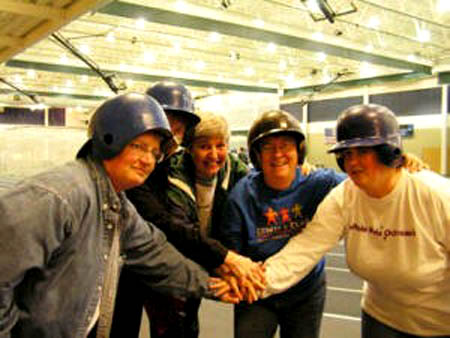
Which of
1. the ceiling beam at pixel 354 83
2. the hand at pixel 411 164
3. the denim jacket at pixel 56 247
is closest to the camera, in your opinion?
the denim jacket at pixel 56 247

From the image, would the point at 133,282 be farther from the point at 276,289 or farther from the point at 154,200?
the point at 276,289

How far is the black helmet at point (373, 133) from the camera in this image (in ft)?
5.58

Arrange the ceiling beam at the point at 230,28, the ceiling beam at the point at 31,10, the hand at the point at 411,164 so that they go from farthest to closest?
1. the ceiling beam at the point at 230,28
2. the ceiling beam at the point at 31,10
3. the hand at the point at 411,164

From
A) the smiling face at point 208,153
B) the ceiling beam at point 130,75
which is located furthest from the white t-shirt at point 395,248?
the ceiling beam at point 130,75

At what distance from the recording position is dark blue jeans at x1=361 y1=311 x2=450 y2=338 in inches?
74.9

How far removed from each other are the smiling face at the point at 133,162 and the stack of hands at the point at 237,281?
26.7 inches

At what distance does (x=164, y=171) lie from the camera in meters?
2.09

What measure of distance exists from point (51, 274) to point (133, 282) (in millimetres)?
887

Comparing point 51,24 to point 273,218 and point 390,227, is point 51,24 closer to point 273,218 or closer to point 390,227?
point 273,218

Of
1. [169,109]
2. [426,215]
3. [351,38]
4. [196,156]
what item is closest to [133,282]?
[196,156]

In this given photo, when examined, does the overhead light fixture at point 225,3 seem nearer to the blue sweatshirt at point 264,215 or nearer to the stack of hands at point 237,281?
the blue sweatshirt at point 264,215

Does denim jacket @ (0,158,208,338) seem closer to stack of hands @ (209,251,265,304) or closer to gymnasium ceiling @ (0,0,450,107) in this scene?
stack of hands @ (209,251,265,304)

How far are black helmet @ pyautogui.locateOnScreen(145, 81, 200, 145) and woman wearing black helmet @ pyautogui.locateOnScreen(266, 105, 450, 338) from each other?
0.76 m

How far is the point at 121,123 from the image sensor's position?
1.46m
